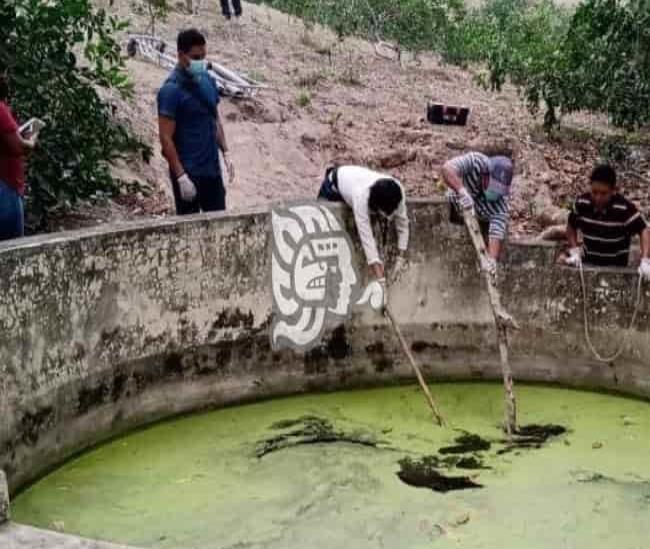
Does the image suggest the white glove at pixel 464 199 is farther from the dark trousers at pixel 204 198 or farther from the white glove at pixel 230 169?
the white glove at pixel 230 169

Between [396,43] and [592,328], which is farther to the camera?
[396,43]

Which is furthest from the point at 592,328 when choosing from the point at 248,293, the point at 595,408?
the point at 248,293

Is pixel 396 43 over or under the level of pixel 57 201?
over

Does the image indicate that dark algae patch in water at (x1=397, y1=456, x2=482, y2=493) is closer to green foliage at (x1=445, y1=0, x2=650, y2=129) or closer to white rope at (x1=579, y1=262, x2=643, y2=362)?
white rope at (x1=579, y1=262, x2=643, y2=362)

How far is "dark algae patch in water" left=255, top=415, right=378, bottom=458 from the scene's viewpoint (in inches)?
225

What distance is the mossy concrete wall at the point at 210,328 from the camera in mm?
5219

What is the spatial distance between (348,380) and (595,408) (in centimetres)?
135

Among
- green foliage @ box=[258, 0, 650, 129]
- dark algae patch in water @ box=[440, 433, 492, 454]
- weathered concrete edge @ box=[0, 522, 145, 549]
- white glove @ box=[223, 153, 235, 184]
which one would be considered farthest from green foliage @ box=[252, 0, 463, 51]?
weathered concrete edge @ box=[0, 522, 145, 549]

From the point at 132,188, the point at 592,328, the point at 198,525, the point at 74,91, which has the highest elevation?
the point at 74,91

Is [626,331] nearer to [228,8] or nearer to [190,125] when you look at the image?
[190,125]

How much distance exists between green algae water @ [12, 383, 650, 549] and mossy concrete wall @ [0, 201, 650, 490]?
0.55ft

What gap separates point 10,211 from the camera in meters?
5.54

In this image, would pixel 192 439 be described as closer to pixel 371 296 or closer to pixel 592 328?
pixel 371 296

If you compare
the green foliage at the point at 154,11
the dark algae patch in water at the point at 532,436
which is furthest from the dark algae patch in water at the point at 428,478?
the green foliage at the point at 154,11
